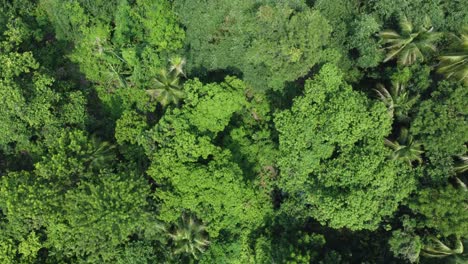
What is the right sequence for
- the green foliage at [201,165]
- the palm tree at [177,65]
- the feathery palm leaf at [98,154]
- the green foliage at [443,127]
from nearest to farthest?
the green foliage at [443,127], the green foliage at [201,165], the feathery palm leaf at [98,154], the palm tree at [177,65]

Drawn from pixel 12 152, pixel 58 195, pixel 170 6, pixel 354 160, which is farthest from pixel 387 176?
pixel 12 152

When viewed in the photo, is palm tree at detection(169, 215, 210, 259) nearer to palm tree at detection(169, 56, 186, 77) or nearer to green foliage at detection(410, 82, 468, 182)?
palm tree at detection(169, 56, 186, 77)

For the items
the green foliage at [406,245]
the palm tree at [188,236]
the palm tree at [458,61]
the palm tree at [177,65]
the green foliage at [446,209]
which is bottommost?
the palm tree at [188,236]

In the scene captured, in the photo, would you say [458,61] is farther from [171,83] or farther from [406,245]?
[171,83]

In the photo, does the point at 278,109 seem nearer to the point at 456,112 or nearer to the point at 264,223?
the point at 264,223

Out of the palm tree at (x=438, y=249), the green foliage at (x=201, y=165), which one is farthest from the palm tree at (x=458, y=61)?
the green foliage at (x=201, y=165)

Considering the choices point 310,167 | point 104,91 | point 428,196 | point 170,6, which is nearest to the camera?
point 428,196

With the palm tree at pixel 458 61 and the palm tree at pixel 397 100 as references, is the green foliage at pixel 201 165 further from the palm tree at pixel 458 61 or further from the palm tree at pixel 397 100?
the palm tree at pixel 458 61
